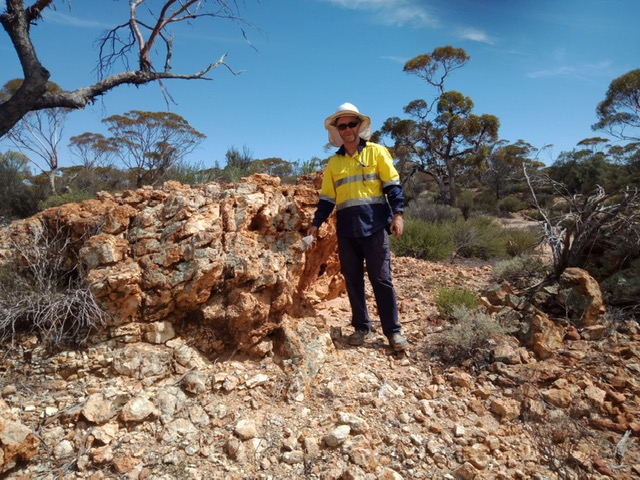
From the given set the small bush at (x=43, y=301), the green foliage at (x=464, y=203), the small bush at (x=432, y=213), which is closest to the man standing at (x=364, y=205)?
the small bush at (x=43, y=301)

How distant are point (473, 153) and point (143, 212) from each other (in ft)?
53.1

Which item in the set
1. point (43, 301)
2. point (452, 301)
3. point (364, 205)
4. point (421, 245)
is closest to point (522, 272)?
point (452, 301)

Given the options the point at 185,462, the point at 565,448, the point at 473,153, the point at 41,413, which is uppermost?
the point at 473,153

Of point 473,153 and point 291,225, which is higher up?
point 473,153

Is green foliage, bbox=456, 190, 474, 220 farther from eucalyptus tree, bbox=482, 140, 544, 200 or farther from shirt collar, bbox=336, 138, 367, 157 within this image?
shirt collar, bbox=336, 138, 367, 157

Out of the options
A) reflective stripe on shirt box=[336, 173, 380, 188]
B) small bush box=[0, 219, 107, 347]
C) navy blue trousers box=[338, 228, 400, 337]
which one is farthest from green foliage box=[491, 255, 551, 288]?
small bush box=[0, 219, 107, 347]

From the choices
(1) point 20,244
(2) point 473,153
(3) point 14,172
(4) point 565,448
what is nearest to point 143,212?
(1) point 20,244

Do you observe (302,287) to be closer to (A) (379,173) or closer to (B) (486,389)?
(A) (379,173)

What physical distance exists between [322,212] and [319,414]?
1.57 metres

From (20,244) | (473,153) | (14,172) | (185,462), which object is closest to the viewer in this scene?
(185,462)

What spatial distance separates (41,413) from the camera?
206 centimetres

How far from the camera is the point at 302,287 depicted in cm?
356

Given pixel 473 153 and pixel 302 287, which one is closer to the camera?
pixel 302 287

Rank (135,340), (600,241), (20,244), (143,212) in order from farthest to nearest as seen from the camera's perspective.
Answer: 1. (600,241)
2. (143,212)
3. (20,244)
4. (135,340)
